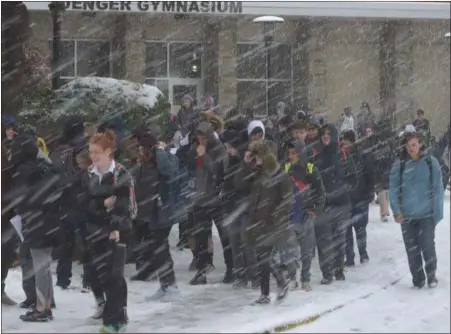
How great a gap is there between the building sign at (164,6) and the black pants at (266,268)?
1432 centimetres

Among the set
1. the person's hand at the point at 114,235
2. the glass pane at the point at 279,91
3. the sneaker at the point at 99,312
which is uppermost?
the person's hand at the point at 114,235

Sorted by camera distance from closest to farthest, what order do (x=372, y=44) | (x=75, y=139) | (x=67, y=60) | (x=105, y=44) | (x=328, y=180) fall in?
(x=75, y=139) → (x=328, y=180) → (x=67, y=60) → (x=105, y=44) → (x=372, y=44)

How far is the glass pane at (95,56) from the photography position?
22.6 m

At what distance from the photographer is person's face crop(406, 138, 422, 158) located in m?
8.34

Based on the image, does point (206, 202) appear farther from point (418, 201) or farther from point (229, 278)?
point (418, 201)

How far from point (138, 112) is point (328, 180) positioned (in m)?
2.69

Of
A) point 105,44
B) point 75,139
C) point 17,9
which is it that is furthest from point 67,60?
point 75,139

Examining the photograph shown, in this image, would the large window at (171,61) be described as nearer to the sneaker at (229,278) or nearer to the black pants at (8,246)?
the sneaker at (229,278)

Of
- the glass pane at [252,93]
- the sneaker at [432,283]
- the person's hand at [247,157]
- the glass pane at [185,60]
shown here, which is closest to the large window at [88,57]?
the glass pane at [185,60]

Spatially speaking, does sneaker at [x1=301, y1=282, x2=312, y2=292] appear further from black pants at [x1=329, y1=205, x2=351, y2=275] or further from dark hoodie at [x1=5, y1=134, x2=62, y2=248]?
dark hoodie at [x1=5, y1=134, x2=62, y2=248]

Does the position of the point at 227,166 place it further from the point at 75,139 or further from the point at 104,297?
Result: the point at 104,297

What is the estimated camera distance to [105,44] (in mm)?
23188

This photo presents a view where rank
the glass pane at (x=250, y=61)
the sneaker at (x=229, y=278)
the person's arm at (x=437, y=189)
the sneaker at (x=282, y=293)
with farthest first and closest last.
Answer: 1. the glass pane at (x=250, y=61)
2. the sneaker at (x=229, y=278)
3. the person's arm at (x=437, y=189)
4. the sneaker at (x=282, y=293)

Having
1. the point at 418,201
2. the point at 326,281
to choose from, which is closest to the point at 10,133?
the point at 326,281
